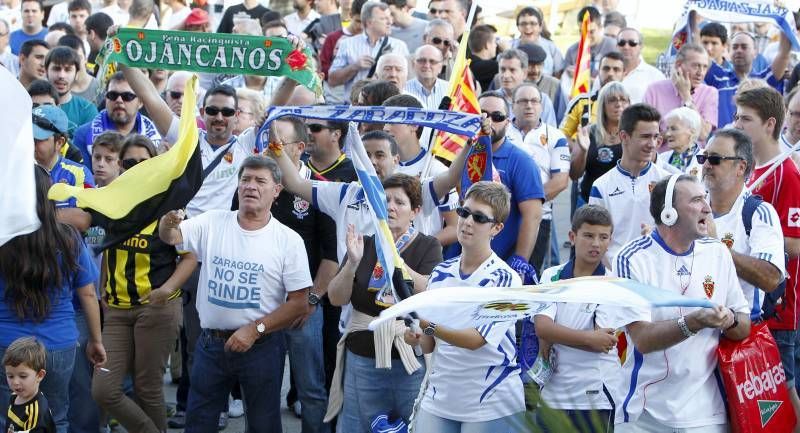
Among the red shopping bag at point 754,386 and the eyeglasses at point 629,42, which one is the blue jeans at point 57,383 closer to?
the red shopping bag at point 754,386

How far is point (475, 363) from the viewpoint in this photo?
19.6 feet

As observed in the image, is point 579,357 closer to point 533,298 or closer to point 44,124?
point 533,298

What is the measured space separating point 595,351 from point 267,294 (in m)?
2.09

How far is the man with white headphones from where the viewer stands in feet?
18.1

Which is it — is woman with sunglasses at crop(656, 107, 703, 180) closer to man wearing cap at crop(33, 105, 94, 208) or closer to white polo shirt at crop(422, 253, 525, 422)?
white polo shirt at crop(422, 253, 525, 422)

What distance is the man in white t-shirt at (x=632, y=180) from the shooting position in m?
8.04

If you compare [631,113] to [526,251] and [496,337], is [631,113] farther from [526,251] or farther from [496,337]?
[496,337]

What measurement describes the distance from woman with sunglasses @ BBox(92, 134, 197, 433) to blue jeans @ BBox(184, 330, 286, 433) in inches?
24.2

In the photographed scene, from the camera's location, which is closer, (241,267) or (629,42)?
(241,267)

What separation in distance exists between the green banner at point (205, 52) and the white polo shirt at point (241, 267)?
3.08 ft

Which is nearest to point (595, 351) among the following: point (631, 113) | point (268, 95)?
point (631, 113)

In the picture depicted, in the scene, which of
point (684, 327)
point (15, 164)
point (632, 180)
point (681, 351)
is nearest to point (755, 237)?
point (681, 351)

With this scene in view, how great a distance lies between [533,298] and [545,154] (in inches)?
218

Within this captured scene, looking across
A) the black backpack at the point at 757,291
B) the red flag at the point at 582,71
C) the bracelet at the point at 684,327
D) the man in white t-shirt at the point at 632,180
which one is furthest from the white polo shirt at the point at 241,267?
the red flag at the point at 582,71
